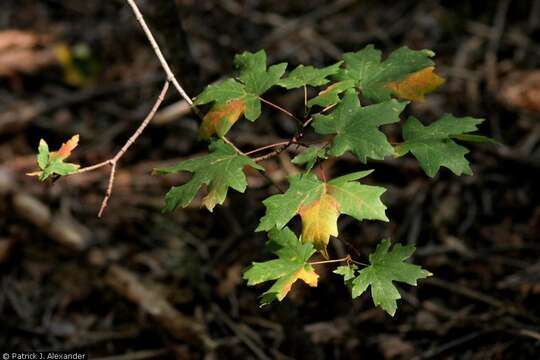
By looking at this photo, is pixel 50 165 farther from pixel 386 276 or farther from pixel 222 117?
pixel 386 276

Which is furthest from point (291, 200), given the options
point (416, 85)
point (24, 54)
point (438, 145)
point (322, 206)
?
point (24, 54)

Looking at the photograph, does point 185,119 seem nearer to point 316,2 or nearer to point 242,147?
point 242,147

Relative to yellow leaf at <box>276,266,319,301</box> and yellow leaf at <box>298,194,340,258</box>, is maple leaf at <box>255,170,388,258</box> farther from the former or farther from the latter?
yellow leaf at <box>276,266,319,301</box>

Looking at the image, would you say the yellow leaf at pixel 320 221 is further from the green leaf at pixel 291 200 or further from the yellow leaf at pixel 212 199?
the yellow leaf at pixel 212 199

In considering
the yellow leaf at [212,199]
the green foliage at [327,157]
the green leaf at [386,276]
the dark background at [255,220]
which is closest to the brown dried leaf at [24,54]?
the dark background at [255,220]

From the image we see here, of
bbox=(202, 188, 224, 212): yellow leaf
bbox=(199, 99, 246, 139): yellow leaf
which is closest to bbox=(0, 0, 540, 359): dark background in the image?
bbox=(199, 99, 246, 139): yellow leaf

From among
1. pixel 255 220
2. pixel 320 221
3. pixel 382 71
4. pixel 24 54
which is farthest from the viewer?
pixel 24 54

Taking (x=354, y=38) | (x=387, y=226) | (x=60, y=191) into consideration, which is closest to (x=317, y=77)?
(x=387, y=226)
